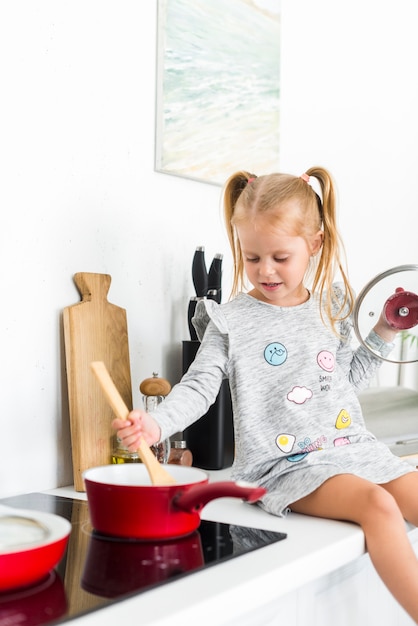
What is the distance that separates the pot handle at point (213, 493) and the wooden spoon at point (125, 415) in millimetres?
84

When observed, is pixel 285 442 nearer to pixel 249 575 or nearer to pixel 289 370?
pixel 289 370

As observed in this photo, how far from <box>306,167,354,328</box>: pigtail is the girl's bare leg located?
0.31m

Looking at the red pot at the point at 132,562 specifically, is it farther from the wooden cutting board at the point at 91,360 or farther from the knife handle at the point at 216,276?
the knife handle at the point at 216,276

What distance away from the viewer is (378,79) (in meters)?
2.09

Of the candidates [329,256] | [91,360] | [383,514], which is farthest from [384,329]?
[91,360]

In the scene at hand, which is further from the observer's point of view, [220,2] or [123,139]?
[220,2]

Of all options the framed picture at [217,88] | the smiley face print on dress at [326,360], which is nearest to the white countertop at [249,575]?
the smiley face print on dress at [326,360]

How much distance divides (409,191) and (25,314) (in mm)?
1371

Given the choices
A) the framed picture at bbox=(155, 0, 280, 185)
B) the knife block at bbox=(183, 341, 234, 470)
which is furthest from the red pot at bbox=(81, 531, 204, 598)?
the framed picture at bbox=(155, 0, 280, 185)

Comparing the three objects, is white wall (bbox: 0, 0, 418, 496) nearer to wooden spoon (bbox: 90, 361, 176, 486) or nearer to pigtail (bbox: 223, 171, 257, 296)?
pigtail (bbox: 223, 171, 257, 296)

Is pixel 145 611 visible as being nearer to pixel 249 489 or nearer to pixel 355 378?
pixel 249 489

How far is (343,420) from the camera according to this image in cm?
123

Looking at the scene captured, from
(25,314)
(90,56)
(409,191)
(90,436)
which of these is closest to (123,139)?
(90,56)

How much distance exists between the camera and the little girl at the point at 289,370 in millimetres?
1116
